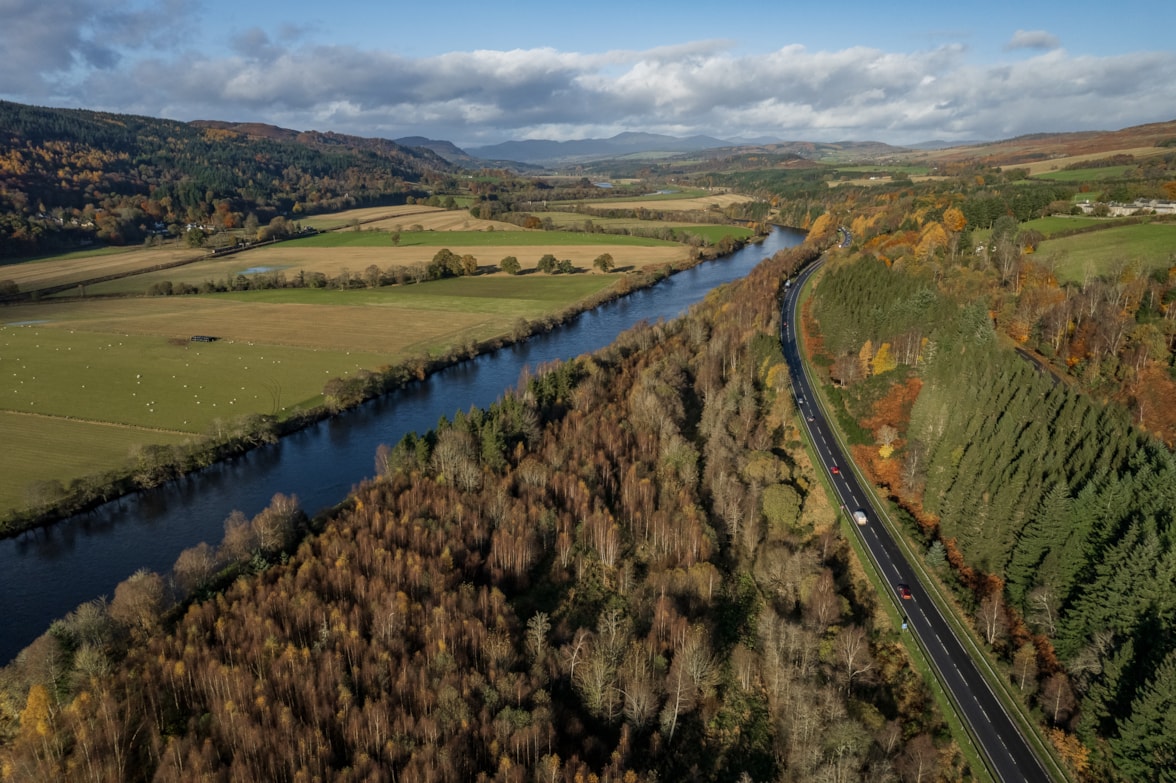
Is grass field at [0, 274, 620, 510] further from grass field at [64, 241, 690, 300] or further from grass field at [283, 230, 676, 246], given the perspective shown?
grass field at [283, 230, 676, 246]

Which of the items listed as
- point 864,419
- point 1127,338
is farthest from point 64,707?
point 1127,338

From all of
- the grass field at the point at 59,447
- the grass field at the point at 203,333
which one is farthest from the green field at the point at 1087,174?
the grass field at the point at 59,447

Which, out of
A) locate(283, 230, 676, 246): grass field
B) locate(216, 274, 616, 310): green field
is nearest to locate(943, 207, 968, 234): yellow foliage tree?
locate(216, 274, 616, 310): green field

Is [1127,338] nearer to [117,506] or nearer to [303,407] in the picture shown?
[303,407]

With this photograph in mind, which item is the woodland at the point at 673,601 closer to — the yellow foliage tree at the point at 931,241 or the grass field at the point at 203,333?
the grass field at the point at 203,333

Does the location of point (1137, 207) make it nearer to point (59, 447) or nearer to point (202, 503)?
point (202, 503)

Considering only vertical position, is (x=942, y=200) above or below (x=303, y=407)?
above
